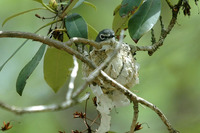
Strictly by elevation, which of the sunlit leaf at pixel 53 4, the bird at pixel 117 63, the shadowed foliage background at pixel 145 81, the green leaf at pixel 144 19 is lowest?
the shadowed foliage background at pixel 145 81

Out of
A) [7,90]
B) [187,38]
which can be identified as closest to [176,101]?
[187,38]

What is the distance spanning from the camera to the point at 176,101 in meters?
5.37

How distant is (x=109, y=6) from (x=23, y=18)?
58.8 inches

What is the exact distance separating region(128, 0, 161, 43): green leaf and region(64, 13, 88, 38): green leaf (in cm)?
32

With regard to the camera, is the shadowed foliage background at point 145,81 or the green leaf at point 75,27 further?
the shadowed foliage background at point 145,81

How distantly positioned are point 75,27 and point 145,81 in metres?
2.61

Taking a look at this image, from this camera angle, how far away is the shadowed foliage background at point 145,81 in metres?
4.72

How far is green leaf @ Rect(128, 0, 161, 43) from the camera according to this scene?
2246 millimetres

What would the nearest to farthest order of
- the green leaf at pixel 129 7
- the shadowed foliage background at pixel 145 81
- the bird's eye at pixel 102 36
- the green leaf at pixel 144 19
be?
the green leaf at pixel 144 19, the green leaf at pixel 129 7, the bird's eye at pixel 102 36, the shadowed foliage background at pixel 145 81

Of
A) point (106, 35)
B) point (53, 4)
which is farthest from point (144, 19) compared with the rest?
point (53, 4)

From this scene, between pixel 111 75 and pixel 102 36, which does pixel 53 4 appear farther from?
pixel 111 75

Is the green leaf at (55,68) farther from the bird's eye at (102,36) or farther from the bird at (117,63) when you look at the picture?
the bird's eye at (102,36)

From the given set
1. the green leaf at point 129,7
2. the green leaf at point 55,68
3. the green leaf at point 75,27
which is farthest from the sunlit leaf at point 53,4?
the green leaf at point 129,7

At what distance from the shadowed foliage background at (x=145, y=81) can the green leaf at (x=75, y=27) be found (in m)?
2.30
